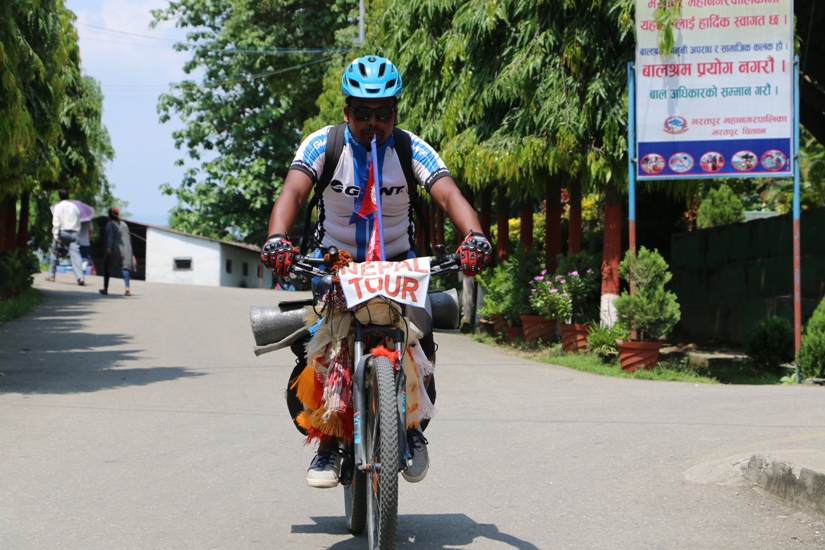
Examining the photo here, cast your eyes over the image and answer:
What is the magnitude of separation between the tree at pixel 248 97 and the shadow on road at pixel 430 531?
96.9 ft

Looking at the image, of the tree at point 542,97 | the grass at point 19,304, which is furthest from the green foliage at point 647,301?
the grass at point 19,304

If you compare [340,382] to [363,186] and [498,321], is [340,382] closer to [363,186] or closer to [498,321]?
[363,186]

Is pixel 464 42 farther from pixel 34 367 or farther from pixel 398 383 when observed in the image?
pixel 398 383

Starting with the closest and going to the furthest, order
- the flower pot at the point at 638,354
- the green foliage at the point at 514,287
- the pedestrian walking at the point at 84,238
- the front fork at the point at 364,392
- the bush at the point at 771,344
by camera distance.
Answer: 1. the front fork at the point at 364,392
2. the flower pot at the point at 638,354
3. the bush at the point at 771,344
4. the green foliage at the point at 514,287
5. the pedestrian walking at the point at 84,238

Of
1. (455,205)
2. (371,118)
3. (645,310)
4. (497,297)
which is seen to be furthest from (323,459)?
(497,297)

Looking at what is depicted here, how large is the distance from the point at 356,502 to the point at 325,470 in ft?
1.05

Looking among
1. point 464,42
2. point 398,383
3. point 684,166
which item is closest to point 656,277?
point 684,166

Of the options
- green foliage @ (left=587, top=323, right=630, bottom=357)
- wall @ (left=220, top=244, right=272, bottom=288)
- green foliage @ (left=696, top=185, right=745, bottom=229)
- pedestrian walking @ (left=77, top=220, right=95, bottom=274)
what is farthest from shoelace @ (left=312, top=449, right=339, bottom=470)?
wall @ (left=220, top=244, right=272, bottom=288)

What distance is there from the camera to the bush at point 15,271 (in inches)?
798

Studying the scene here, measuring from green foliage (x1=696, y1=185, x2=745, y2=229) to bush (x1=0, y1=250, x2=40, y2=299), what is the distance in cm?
1443

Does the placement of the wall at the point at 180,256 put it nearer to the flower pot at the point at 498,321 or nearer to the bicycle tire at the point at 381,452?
the flower pot at the point at 498,321

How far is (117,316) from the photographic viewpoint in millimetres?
19594

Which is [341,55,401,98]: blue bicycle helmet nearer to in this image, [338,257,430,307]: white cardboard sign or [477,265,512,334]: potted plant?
[338,257,430,307]: white cardboard sign

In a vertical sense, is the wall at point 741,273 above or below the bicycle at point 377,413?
above
